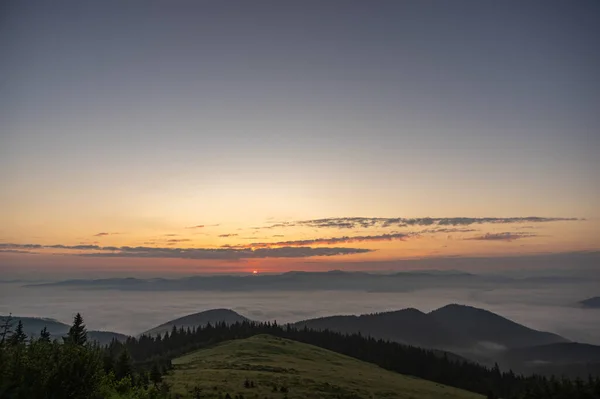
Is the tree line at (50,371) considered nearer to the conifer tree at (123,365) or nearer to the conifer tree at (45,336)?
the conifer tree at (45,336)

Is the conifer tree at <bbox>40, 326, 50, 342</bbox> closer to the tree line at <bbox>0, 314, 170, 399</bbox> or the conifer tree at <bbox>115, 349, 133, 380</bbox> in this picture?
the tree line at <bbox>0, 314, 170, 399</bbox>

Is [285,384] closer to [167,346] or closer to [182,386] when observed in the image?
[182,386]

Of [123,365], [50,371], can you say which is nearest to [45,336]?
[123,365]

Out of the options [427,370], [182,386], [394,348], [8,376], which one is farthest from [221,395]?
[394,348]

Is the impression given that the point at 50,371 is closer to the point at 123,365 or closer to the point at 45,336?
the point at 123,365

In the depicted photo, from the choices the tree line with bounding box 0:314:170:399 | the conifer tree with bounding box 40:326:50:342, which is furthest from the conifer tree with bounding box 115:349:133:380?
the tree line with bounding box 0:314:170:399

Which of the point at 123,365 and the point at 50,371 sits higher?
the point at 50,371

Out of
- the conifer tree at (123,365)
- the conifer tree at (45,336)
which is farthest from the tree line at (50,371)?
the conifer tree at (123,365)

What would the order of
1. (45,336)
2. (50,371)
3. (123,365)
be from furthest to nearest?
(45,336)
(123,365)
(50,371)

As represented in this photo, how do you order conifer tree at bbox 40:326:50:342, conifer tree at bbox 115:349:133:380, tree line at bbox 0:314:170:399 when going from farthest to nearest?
conifer tree at bbox 115:349:133:380 < conifer tree at bbox 40:326:50:342 < tree line at bbox 0:314:170:399

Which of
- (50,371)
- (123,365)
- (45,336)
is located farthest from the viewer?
(45,336)

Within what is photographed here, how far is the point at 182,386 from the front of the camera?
173 ft

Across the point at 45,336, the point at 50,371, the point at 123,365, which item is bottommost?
the point at 123,365

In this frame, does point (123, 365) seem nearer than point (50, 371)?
No
